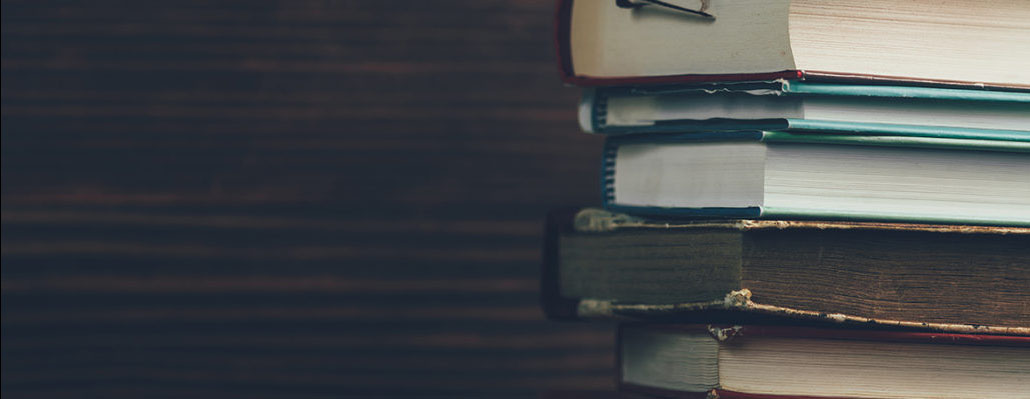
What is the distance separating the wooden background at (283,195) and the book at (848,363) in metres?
0.32

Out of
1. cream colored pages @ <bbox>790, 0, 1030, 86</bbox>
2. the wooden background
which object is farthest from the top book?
the wooden background

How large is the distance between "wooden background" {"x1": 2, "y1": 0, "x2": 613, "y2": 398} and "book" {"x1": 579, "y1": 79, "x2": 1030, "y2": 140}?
30cm

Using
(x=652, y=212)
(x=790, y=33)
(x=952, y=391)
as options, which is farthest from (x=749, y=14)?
(x=952, y=391)

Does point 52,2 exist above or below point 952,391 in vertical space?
above

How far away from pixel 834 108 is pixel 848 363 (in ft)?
0.44

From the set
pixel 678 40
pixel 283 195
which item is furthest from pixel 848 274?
pixel 283 195

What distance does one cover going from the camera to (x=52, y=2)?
865mm

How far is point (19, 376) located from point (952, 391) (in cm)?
64

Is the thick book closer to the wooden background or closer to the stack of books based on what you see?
the stack of books

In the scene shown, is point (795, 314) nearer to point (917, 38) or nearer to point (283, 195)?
point (917, 38)

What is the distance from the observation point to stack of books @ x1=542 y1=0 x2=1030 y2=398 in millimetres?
587

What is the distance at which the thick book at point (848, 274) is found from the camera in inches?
23.1

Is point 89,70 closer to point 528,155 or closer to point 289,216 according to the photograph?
point 289,216

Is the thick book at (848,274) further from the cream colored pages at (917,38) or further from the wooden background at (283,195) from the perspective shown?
the wooden background at (283,195)
